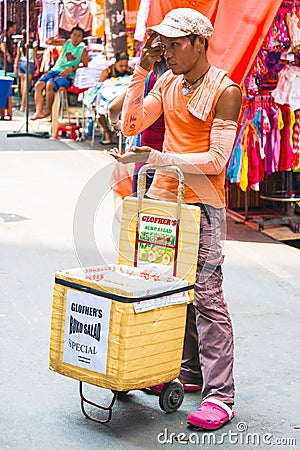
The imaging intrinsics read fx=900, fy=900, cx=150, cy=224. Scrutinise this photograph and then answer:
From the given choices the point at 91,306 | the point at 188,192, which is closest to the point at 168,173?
the point at 188,192

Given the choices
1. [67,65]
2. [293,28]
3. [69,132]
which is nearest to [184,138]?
[293,28]

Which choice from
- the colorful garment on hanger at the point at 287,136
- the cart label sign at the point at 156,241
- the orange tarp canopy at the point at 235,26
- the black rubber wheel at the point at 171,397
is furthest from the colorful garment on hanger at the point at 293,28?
the black rubber wheel at the point at 171,397

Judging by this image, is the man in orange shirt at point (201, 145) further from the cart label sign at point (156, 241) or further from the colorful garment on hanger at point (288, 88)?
the colorful garment on hanger at point (288, 88)

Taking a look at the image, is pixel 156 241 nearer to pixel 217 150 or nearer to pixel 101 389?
pixel 217 150

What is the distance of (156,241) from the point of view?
400 centimetres

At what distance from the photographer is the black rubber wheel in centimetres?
405

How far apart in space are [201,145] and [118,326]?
2.95 feet

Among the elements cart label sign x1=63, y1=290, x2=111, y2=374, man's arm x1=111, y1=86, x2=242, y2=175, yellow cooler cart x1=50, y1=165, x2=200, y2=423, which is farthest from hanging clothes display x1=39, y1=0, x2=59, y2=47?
cart label sign x1=63, y1=290, x2=111, y2=374

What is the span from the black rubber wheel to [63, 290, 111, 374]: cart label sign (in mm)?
427

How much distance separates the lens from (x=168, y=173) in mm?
4008

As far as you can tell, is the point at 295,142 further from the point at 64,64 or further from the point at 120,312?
the point at 64,64

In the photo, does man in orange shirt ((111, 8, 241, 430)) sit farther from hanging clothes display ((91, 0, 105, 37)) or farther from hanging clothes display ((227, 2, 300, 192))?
hanging clothes display ((91, 0, 105, 37))

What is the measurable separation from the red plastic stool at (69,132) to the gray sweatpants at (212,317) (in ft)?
35.6

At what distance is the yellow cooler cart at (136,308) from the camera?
12.2 feet
